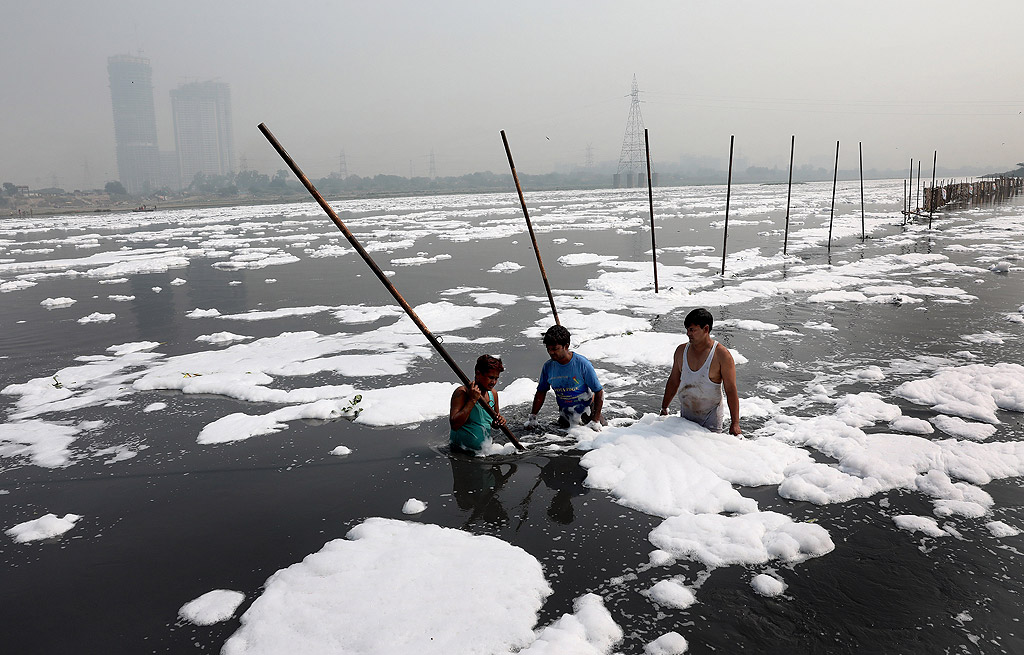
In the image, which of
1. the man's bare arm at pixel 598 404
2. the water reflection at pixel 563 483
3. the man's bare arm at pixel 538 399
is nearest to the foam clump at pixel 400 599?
the water reflection at pixel 563 483

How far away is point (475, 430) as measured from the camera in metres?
5.41

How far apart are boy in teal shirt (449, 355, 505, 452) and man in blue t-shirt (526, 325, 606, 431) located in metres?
0.53

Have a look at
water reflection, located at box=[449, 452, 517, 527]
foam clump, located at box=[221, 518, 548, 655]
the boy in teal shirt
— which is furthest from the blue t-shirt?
foam clump, located at box=[221, 518, 548, 655]

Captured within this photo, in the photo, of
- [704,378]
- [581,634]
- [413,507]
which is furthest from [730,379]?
[413,507]

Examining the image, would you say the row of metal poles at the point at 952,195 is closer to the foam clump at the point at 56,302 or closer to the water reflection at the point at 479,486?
the water reflection at the point at 479,486

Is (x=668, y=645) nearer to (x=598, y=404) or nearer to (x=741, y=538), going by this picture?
(x=741, y=538)

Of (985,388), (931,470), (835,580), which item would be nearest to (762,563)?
(835,580)

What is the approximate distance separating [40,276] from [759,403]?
22.1 meters

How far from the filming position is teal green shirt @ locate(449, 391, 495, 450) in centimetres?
539

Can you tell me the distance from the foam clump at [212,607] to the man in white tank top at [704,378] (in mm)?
3634

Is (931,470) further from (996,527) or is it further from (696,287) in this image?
(696,287)

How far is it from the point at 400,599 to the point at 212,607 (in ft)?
3.74

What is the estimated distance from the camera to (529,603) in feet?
11.2

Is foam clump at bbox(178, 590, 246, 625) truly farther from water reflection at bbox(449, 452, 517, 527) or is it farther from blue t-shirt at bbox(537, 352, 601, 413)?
blue t-shirt at bbox(537, 352, 601, 413)
